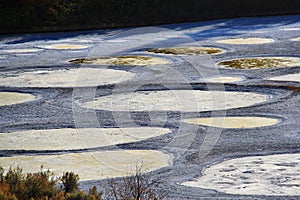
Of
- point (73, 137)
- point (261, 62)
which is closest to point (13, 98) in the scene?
point (73, 137)

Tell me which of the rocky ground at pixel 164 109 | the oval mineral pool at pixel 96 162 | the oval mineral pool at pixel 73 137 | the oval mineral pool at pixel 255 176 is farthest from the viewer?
the oval mineral pool at pixel 73 137

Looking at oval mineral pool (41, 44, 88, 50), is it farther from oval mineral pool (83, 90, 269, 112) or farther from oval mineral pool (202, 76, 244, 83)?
oval mineral pool (83, 90, 269, 112)

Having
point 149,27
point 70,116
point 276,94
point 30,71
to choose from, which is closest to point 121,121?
point 70,116

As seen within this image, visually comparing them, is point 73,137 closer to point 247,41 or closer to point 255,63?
point 255,63

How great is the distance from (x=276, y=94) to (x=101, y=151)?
5.83 m

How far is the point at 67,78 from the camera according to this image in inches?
854

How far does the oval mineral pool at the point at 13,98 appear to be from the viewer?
1875cm

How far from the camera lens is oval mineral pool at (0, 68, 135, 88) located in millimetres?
20938

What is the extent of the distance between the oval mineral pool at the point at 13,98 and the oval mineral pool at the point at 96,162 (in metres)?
4.87

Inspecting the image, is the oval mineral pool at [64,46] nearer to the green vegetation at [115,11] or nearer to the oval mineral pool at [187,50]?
the oval mineral pool at [187,50]

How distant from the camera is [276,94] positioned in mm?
18953

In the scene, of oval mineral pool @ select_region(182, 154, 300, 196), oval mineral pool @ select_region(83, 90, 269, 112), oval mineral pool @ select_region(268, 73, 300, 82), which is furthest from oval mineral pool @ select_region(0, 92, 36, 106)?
oval mineral pool @ select_region(182, 154, 300, 196)

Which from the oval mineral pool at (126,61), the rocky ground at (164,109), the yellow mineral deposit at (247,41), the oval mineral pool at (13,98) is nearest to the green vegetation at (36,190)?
the rocky ground at (164,109)

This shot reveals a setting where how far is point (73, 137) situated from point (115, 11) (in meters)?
17.8
